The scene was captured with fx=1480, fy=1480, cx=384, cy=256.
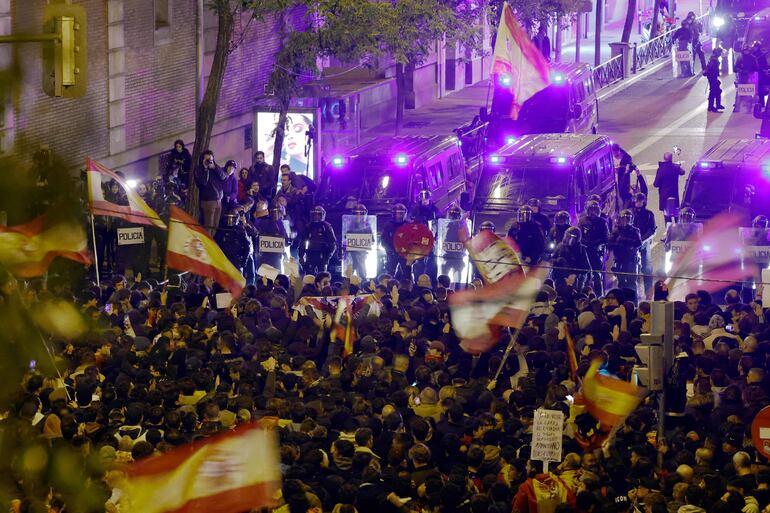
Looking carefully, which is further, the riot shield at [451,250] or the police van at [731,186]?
the police van at [731,186]

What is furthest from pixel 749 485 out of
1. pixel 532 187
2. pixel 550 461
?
pixel 532 187

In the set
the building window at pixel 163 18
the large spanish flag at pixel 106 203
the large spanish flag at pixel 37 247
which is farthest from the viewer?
the building window at pixel 163 18

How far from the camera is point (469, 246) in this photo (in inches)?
704

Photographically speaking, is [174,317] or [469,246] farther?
[469,246]

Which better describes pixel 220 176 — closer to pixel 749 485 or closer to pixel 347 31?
pixel 347 31

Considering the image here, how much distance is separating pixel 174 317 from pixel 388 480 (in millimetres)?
5287

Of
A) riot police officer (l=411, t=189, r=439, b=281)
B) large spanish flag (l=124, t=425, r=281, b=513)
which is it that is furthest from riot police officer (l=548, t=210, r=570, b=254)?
large spanish flag (l=124, t=425, r=281, b=513)

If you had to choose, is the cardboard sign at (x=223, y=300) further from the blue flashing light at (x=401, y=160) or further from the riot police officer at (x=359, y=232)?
the blue flashing light at (x=401, y=160)

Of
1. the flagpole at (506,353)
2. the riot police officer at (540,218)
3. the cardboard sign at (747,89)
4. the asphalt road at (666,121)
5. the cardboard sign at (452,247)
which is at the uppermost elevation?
the cardboard sign at (747,89)

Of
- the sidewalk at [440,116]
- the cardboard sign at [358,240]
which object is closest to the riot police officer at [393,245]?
the cardboard sign at [358,240]

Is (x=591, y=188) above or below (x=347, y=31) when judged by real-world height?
below

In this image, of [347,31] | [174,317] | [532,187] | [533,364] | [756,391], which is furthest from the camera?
[347,31]

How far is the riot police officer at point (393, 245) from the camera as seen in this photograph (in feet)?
68.5

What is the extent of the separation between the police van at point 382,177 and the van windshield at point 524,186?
1129mm
